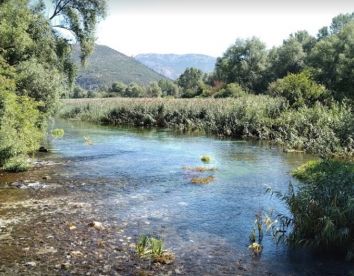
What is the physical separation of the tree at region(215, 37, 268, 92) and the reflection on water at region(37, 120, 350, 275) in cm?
6410

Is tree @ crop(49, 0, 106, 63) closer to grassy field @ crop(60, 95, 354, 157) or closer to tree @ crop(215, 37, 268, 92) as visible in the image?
grassy field @ crop(60, 95, 354, 157)

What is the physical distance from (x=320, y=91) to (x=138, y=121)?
1945cm

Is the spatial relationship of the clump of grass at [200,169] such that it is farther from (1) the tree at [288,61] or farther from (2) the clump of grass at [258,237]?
(1) the tree at [288,61]

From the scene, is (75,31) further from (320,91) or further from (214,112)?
(320,91)

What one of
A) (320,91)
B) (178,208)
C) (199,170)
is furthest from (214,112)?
(178,208)

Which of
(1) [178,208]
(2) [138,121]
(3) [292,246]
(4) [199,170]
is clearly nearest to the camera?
(3) [292,246]

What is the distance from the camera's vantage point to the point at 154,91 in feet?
424

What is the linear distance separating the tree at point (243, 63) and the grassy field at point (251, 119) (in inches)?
1675

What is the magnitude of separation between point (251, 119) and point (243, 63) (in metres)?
63.6

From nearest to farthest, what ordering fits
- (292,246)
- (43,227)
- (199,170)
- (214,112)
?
(292,246), (43,227), (199,170), (214,112)

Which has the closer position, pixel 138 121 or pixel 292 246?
pixel 292 246

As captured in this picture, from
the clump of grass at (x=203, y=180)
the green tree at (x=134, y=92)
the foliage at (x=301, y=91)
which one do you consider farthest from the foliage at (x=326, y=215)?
the green tree at (x=134, y=92)

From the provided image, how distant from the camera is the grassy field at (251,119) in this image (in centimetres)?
2277

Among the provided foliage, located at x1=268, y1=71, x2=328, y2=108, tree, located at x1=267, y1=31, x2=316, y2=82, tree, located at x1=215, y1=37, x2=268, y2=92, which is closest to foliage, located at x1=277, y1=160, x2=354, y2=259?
foliage, located at x1=268, y1=71, x2=328, y2=108
